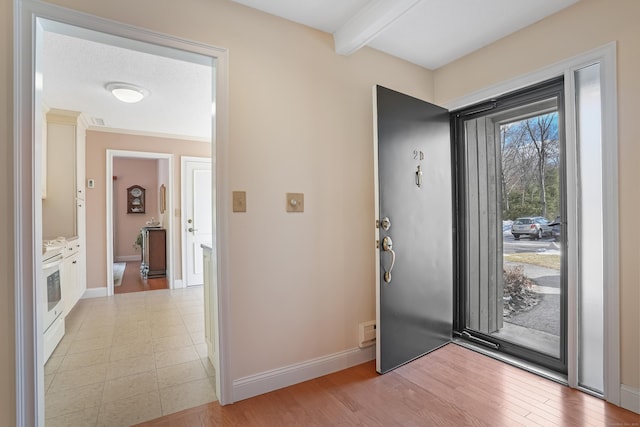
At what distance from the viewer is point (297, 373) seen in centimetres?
209

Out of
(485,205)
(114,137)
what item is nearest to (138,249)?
(114,137)

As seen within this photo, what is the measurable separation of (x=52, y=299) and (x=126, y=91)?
204 centimetres

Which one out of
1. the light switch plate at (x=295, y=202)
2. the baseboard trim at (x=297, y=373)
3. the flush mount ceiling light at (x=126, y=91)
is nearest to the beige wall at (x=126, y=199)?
the flush mount ceiling light at (x=126, y=91)

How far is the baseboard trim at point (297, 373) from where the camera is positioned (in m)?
1.91

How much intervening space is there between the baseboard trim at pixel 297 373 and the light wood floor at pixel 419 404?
43 millimetres

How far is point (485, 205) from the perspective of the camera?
2.68m

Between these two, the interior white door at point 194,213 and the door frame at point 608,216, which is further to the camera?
the interior white door at point 194,213

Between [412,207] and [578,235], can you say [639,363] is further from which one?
[412,207]

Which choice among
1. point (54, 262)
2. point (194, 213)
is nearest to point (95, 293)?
point (194, 213)

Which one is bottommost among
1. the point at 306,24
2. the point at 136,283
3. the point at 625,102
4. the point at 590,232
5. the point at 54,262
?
the point at 136,283

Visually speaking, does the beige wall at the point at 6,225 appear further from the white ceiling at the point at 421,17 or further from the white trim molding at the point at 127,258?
the white trim molding at the point at 127,258

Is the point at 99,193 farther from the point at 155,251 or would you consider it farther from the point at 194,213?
the point at 155,251

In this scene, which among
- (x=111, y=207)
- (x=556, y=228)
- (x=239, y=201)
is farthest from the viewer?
(x=111, y=207)

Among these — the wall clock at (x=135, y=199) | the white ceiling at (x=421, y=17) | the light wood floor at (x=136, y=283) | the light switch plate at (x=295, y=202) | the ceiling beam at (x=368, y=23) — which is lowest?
the light wood floor at (x=136, y=283)
